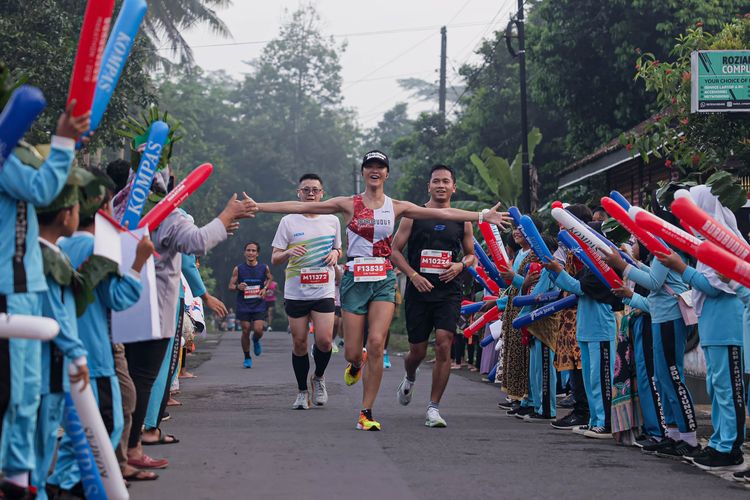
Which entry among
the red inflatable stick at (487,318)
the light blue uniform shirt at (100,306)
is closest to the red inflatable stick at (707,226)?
the light blue uniform shirt at (100,306)

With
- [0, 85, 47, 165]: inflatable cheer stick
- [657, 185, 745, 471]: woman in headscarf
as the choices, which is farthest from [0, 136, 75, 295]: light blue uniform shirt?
[657, 185, 745, 471]: woman in headscarf

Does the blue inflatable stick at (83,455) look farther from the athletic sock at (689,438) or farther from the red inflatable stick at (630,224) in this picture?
the athletic sock at (689,438)

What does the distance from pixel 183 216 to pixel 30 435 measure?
2.83 m

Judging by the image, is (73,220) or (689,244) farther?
(689,244)

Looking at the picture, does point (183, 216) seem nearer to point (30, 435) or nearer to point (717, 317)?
point (30, 435)

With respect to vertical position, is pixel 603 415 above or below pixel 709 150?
below

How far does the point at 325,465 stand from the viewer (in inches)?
299

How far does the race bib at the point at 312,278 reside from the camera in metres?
11.8

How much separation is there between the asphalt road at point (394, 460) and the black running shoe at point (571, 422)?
0.18m

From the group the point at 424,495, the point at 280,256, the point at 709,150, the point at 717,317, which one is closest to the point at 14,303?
the point at 424,495

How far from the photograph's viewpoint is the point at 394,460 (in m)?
7.87

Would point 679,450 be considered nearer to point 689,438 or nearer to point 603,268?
point 689,438

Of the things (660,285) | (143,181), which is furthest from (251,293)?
(143,181)

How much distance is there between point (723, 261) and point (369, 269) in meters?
4.77
